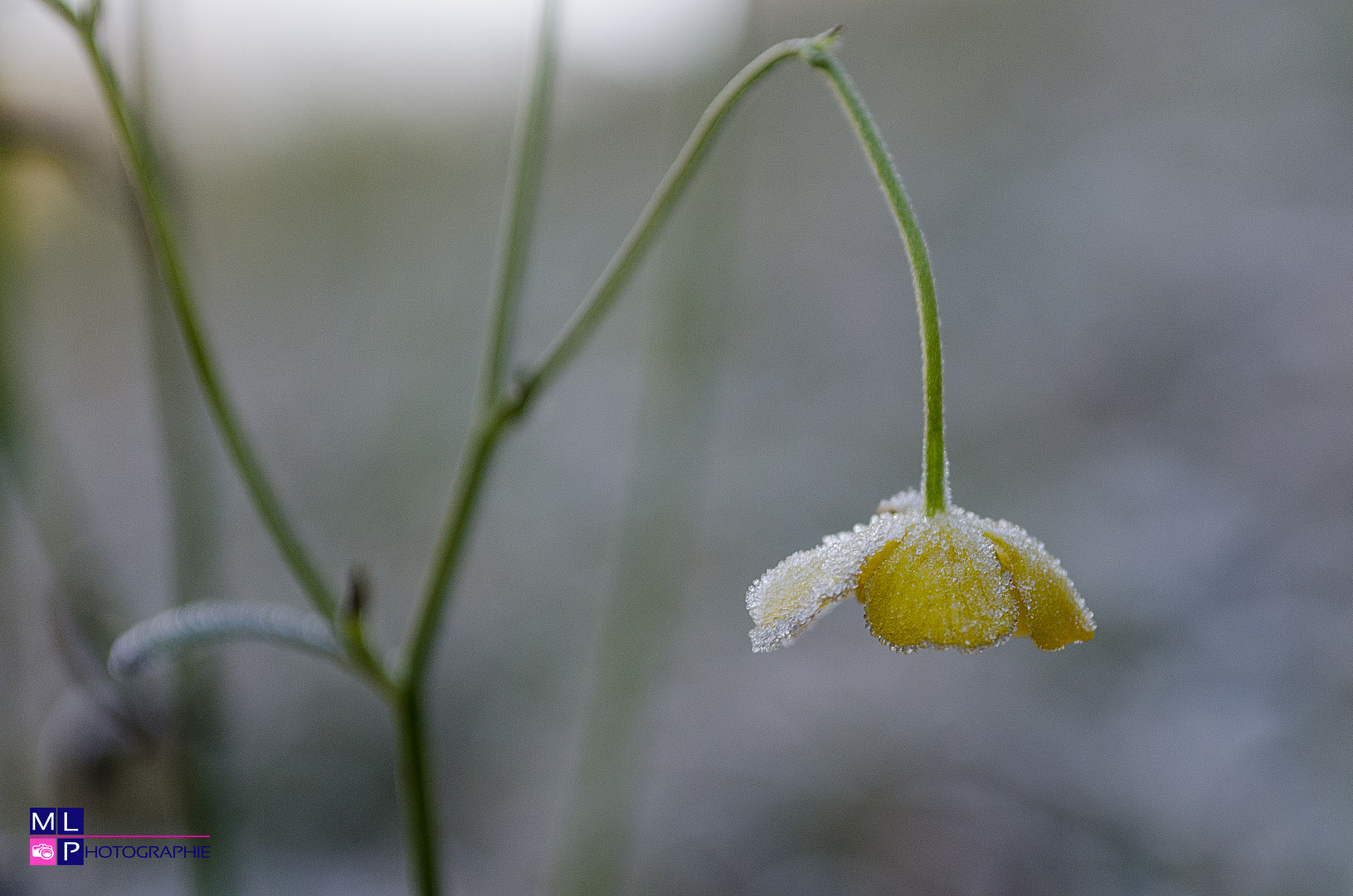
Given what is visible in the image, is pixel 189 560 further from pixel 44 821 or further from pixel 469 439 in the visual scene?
pixel 469 439

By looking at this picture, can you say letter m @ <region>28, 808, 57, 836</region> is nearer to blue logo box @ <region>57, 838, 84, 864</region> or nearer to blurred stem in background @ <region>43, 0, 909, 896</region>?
blue logo box @ <region>57, 838, 84, 864</region>

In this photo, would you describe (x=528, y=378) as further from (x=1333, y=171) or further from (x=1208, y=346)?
(x=1333, y=171)

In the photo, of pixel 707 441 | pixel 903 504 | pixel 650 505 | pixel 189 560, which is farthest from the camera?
pixel 707 441

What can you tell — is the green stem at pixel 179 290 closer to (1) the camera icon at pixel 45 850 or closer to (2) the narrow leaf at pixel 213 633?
(2) the narrow leaf at pixel 213 633

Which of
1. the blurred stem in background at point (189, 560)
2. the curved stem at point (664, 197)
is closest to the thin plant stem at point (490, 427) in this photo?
the curved stem at point (664, 197)

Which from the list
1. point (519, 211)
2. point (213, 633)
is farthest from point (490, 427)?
point (213, 633)

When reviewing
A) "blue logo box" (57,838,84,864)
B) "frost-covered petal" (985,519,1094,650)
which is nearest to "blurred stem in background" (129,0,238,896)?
"blue logo box" (57,838,84,864)
